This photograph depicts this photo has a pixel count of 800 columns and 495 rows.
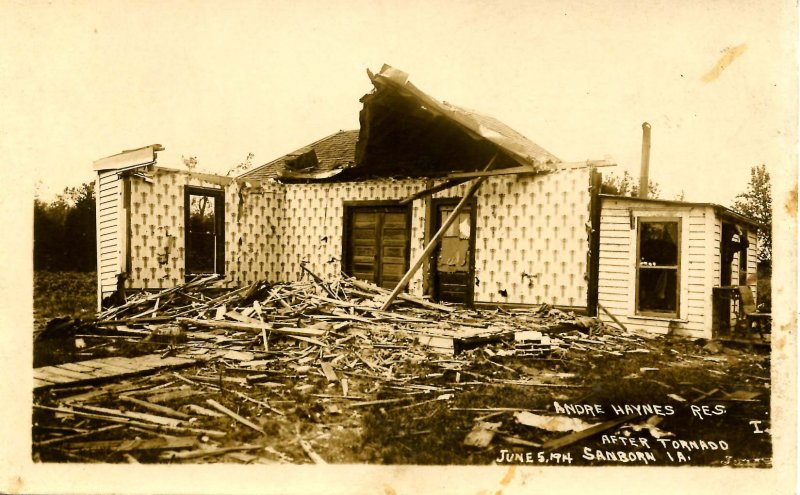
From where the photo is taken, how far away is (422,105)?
8891 millimetres

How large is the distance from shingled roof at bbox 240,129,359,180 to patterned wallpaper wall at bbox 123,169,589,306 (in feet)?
1.12

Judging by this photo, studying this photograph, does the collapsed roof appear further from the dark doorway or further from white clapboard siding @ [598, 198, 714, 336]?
white clapboard siding @ [598, 198, 714, 336]

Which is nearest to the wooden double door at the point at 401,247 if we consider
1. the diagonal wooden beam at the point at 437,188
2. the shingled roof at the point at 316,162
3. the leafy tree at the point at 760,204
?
the diagonal wooden beam at the point at 437,188

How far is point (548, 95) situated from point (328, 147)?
8.27m

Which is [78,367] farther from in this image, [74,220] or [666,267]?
[666,267]

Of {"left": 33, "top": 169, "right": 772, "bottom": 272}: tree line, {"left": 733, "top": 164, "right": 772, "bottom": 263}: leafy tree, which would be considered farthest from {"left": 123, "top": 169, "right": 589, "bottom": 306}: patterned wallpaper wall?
{"left": 733, "top": 164, "right": 772, "bottom": 263}: leafy tree

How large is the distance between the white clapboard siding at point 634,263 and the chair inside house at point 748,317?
Answer: 20.5 inches

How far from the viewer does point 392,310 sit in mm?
9227

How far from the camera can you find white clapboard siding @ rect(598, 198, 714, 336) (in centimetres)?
873

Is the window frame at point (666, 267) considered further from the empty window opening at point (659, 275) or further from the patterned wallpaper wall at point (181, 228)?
the patterned wallpaper wall at point (181, 228)

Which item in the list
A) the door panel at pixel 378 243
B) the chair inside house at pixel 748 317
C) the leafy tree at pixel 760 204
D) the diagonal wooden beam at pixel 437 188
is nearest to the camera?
the leafy tree at pixel 760 204

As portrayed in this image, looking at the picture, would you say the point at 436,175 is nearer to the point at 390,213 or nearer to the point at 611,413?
the point at 390,213

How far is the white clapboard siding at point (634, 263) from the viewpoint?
8.73m

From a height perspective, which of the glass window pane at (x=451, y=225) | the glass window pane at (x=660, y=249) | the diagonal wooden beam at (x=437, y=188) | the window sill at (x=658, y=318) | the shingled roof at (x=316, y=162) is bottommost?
the window sill at (x=658, y=318)
